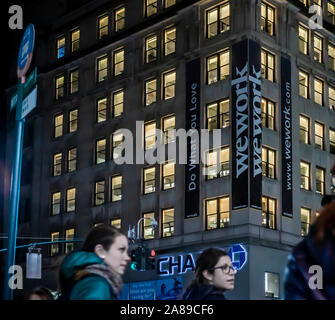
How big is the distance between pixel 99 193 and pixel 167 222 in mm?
6754

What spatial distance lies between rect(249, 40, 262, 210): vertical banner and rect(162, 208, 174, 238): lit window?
6271 millimetres

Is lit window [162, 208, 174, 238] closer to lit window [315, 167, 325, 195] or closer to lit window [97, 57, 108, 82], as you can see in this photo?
lit window [315, 167, 325, 195]

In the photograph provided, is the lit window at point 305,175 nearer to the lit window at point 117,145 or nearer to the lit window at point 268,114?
the lit window at point 268,114

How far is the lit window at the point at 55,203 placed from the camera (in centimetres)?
4950

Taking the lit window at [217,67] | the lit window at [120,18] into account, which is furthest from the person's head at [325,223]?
the lit window at [120,18]

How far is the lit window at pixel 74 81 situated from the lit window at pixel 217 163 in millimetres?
15087

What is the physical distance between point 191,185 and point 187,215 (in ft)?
5.91

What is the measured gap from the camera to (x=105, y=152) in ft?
154

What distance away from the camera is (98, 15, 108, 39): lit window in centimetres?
5002

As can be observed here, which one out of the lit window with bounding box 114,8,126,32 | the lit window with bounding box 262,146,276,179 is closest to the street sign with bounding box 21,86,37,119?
the lit window with bounding box 262,146,276,179

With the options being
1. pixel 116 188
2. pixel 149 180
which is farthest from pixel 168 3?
pixel 116 188

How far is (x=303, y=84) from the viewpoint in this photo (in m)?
43.5

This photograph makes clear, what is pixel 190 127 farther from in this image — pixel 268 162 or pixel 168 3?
pixel 168 3
